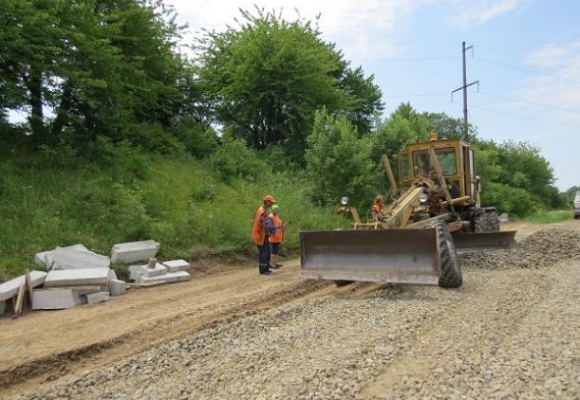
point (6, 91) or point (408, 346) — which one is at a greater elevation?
point (6, 91)

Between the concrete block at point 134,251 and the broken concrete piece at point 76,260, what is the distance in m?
0.53

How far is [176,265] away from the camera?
10.9m

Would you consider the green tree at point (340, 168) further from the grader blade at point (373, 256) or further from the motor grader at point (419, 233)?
the grader blade at point (373, 256)

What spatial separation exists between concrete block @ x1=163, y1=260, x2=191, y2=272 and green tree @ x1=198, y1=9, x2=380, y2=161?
13688 mm

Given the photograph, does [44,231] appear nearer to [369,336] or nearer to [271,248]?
[271,248]

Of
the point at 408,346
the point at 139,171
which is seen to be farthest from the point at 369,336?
the point at 139,171

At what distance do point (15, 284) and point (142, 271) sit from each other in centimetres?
252

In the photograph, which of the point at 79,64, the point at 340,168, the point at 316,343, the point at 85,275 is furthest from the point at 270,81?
the point at 316,343

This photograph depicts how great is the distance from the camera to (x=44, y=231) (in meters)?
10.6

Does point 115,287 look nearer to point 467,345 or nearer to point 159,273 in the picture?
point 159,273

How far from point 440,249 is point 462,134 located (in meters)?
29.6

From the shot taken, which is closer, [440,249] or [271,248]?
[440,249]

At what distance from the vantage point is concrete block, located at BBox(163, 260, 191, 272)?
10805 mm

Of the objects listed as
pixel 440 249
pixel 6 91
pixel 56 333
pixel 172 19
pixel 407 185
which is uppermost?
pixel 172 19
